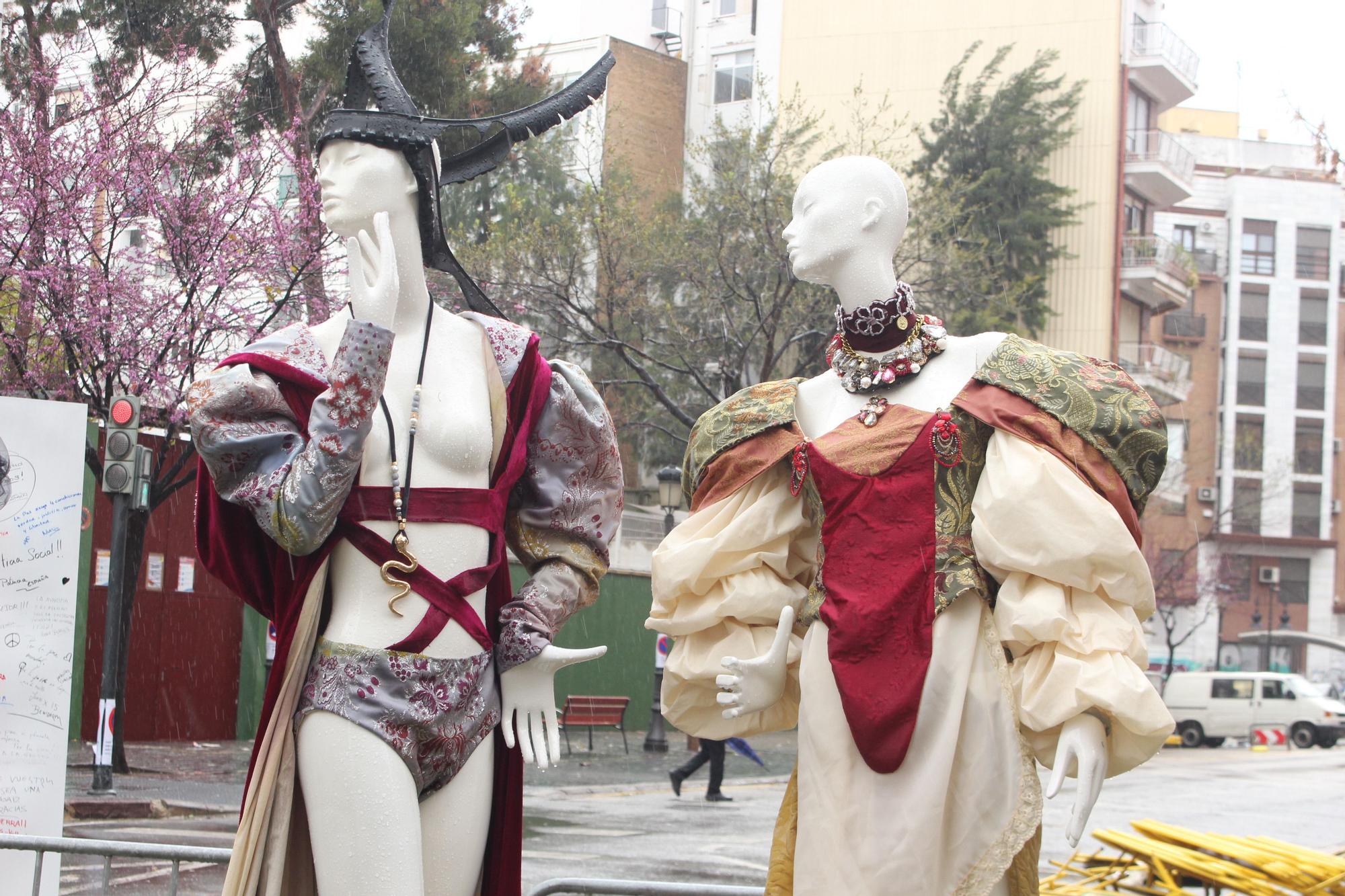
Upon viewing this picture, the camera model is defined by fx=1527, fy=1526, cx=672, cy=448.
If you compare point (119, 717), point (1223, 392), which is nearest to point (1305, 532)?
point (1223, 392)

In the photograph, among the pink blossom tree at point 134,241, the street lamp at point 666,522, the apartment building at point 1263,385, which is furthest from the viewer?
the apartment building at point 1263,385

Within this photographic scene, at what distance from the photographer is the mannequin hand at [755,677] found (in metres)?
2.87

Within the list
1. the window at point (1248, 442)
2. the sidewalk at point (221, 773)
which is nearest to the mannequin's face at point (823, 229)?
the sidewalk at point (221, 773)

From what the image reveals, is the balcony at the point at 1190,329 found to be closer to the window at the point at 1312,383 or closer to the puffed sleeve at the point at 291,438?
the window at the point at 1312,383

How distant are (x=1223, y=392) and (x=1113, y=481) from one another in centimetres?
5044

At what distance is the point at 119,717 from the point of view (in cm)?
1159

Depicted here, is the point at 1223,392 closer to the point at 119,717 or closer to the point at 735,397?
the point at 119,717

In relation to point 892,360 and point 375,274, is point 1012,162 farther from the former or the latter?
point 375,274

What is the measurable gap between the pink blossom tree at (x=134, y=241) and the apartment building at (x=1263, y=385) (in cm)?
3911

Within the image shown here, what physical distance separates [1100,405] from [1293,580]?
5289cm

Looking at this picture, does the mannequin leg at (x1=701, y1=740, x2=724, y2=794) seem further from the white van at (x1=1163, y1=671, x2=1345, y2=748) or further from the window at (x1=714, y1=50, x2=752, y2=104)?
the window at (x1=714, y1=50, x2=752, y2=104)

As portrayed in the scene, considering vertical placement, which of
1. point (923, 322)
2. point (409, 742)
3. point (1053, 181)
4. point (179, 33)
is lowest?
point (409, 742)

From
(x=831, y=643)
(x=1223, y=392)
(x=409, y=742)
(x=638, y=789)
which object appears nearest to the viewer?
(x=409, y=742)

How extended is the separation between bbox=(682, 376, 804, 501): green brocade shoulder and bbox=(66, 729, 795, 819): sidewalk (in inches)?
178
